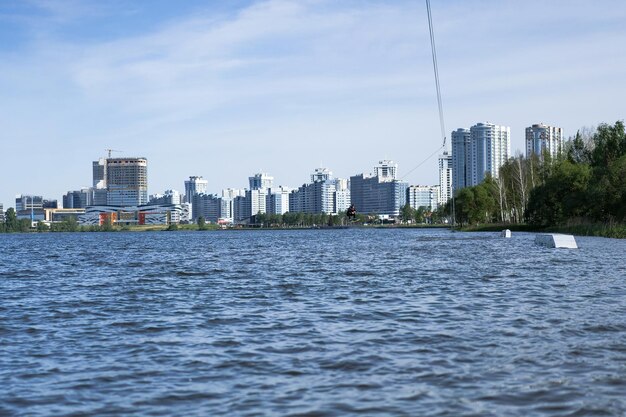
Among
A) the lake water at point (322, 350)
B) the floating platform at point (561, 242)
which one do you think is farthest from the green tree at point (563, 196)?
the lake water at point (322, 350)

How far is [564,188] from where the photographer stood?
345 feet

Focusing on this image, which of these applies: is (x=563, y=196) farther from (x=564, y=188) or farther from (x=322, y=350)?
(x=322, y=350)

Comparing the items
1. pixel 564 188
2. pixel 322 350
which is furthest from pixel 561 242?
pixel 322 350

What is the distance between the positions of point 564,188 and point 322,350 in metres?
96.4

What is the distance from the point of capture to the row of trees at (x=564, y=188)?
91.1 m

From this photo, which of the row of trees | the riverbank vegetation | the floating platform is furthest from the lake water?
the row of trees

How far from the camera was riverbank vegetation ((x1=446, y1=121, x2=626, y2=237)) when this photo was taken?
90.3 meters

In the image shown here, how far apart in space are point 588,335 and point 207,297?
47.3 feet

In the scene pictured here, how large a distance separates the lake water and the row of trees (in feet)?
213

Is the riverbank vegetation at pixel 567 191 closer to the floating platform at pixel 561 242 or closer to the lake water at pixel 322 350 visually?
the floating platform at pixel 561 242

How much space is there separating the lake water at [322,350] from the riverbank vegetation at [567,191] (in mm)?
63754

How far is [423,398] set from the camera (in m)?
11.6

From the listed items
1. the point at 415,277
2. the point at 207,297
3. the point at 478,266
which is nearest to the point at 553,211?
the point at 478,266

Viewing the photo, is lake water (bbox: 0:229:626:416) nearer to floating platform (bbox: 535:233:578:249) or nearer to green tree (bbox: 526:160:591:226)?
floating platform (bbox: 535:233:578:249)
